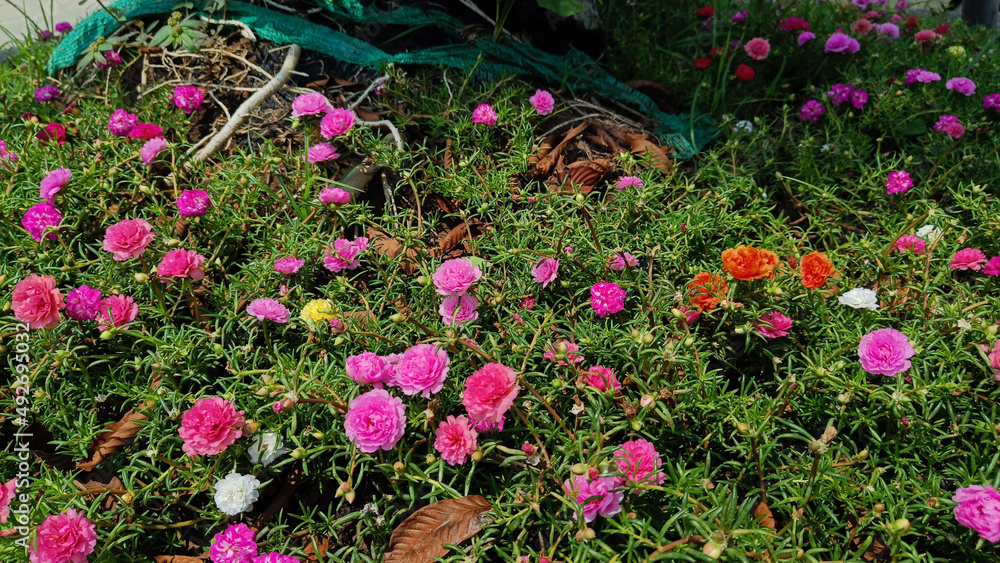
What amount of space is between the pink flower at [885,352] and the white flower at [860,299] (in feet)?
0.95

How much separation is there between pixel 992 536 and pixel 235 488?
1.75 metres

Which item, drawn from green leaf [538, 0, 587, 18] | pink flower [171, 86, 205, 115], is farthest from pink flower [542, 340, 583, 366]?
pink flower [171, 86, 205, 115]

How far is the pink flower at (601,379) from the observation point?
1.64 m

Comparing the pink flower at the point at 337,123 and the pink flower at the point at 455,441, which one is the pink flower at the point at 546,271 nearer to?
the pink flower at the point at 455,441


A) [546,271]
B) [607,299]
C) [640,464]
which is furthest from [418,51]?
[640,464]

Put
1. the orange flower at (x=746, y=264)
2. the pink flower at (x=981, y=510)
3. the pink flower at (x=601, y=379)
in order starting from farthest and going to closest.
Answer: the orange flower at (x=746, y=264) → the pink flower at (x=601, y=379) → the pink flower at (x=981, y=510)

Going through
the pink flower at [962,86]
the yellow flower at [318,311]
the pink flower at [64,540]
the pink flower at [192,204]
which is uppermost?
the pink flower at [962,86]

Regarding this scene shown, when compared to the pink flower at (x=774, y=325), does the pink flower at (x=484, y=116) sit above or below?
above

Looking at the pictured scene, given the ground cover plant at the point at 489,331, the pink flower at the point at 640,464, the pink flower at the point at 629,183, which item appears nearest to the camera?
the pink flower at the point at 640,464

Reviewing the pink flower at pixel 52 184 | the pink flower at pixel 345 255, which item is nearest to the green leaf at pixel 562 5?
the pink flower at pixel 345 255

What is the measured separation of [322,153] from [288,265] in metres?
0.57

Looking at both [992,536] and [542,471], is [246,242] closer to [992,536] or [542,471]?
[542,471]

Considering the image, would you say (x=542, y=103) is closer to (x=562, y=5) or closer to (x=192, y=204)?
(x=562, y=5)

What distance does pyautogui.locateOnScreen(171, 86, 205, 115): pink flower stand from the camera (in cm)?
273
